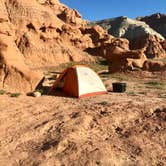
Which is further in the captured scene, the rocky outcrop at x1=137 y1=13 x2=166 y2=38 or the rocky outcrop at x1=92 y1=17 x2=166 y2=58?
the rocky outcrop at x1=137 y1=13 x2=166 y2=38

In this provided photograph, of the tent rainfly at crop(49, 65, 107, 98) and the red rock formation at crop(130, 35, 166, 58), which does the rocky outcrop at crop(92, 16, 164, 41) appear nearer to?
the red rock formation at crop(130, 35, 166, 58)

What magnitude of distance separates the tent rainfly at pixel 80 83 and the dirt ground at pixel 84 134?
209 cm

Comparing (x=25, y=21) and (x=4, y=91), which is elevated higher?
(x=25, y=21)

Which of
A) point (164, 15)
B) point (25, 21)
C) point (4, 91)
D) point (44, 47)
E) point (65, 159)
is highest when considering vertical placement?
point (164, 15)

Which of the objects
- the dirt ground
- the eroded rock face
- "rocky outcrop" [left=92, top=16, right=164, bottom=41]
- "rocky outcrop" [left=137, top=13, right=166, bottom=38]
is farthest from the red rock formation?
the dirt ground

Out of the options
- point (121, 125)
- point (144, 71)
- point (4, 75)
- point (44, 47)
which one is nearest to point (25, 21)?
point (44, 47)

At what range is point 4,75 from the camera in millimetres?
12555

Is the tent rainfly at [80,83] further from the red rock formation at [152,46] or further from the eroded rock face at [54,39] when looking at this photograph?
the red rock formation at [152,46]

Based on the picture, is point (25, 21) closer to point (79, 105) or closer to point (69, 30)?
point (69, 30)

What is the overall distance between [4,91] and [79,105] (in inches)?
125

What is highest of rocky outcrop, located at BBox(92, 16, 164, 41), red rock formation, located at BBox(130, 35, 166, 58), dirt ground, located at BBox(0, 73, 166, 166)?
rocky outcrop, located at BBox(92, 16, 164, 41)

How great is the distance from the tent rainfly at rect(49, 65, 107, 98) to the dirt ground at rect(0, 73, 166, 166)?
209 centimetres

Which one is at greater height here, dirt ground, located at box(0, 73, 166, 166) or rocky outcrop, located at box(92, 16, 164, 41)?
rocky outcrop, located at box(92, 16, 164, 41)

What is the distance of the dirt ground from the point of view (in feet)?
20.2
